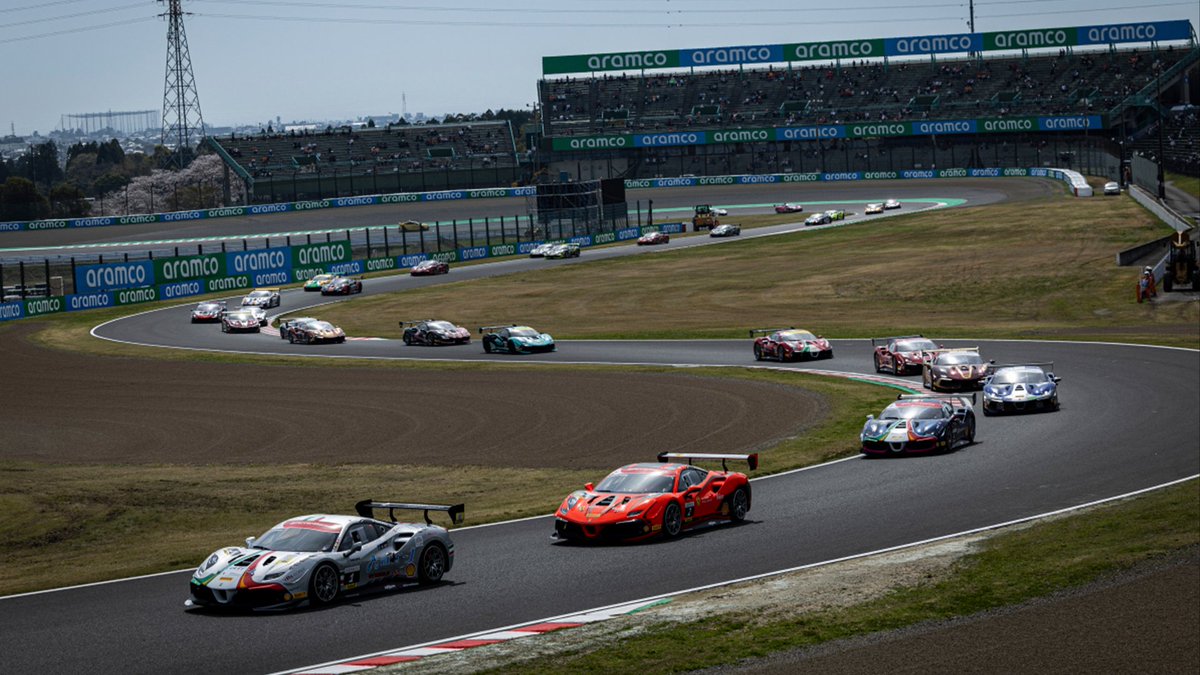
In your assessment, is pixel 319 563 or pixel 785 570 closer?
pixel 319 563

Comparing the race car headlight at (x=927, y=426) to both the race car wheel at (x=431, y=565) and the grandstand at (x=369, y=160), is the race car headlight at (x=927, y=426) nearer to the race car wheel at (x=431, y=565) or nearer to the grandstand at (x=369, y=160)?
the race car wheel at (x=431, y=565)

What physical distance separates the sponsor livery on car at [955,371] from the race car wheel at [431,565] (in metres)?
23.3

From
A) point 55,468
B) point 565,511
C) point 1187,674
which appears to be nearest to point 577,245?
point 55,468

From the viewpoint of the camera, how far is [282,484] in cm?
2880

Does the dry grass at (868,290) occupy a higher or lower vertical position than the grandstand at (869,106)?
lower

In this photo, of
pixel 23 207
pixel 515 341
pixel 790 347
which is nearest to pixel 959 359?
pixel 790 347

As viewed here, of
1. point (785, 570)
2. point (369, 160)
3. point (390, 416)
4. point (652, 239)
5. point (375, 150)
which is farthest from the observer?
point (375, 150)

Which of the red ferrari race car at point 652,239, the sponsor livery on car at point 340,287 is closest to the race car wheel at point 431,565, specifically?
the sponsor livery on car at point 340,287

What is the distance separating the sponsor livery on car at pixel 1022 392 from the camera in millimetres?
36125

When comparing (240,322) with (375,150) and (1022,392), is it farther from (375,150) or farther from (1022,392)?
(375,150)

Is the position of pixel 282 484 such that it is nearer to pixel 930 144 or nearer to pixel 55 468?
pixel 55 468

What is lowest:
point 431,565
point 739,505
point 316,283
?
point 739,505

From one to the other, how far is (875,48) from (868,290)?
101 metres

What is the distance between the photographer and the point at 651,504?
2314 centimetres
